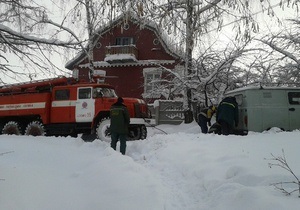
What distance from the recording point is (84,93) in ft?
39.5

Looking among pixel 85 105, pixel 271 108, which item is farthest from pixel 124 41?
pixel 271 108

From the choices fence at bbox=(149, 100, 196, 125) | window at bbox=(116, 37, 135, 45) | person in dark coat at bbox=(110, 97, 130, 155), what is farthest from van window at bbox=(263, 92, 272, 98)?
window at bbox=(116, 37, 135, 45)

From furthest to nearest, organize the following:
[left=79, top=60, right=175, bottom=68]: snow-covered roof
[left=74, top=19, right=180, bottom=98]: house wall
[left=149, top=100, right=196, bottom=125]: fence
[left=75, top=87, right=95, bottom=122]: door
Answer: [left=74, top=19, right=180, bottom=98]: house wall, [left=79, top=60, right=175, bottom=68]: snow-covered roof, [left=149, top=100, right=196, bottom=125]: fence, [left=75, top=87, right=95, bottom=122]: door

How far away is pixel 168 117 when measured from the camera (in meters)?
17.1

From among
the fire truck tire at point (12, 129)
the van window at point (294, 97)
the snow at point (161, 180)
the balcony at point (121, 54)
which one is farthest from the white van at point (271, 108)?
the balcony at point (121, 54)

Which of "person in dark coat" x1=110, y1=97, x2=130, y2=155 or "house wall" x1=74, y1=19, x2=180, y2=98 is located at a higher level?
"house wall" x1=74, y1=19, x2=180, y2=98

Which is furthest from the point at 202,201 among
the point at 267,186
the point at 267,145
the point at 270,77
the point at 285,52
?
the point at 270,77

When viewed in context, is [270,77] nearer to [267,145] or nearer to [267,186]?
[267,145]

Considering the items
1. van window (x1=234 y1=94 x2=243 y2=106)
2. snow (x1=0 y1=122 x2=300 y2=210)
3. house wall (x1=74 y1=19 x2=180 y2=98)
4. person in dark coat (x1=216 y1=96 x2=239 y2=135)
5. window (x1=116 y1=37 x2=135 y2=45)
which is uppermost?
window (x1=116 y1=37 x2=135 y2=45)

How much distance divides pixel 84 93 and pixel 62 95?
1044 millimetres

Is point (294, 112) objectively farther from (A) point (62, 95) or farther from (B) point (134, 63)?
(B) point (134, 63)

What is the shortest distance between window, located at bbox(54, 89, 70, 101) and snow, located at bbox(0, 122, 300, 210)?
4801mm

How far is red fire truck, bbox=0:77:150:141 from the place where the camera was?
11695 millimetres

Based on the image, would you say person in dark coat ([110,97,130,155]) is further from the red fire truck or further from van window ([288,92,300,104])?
van window ([288,92,300,104])
